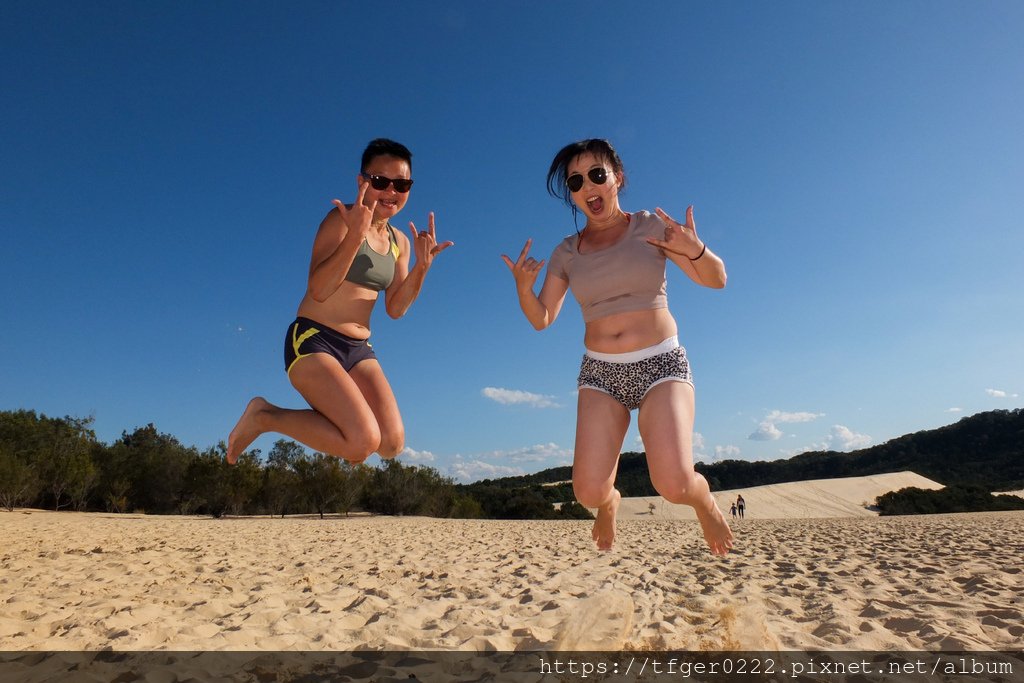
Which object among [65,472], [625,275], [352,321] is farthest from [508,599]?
[65,472]

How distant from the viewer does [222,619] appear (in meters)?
5.55

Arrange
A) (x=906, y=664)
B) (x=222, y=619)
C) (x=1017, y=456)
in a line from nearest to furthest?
1. (x=906, y=664)
2. (x=222, y=619)
3. (x=1017, y=456)

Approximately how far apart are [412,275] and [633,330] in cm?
175

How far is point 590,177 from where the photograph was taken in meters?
3.80

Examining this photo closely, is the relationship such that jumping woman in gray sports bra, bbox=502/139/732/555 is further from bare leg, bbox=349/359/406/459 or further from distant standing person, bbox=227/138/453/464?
bare leg, bbox=349/359/406/459

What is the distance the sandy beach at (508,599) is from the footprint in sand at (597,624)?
2cm

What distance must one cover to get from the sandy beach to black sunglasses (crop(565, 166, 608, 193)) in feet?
11.1

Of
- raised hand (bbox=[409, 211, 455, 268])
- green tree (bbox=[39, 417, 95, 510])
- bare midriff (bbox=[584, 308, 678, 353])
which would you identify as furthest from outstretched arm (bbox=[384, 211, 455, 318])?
green tree (bbox=[39, 417, 95, 510])

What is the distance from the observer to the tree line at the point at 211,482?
30516mm

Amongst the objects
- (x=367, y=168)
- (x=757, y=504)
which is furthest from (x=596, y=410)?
(x=757, y=504)

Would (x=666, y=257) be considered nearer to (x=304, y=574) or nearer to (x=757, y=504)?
(x=304, y=574)

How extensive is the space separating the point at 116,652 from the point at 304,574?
12.9ft

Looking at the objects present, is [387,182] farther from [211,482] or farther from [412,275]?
[211,482]

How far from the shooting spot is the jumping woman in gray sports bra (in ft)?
10.9
